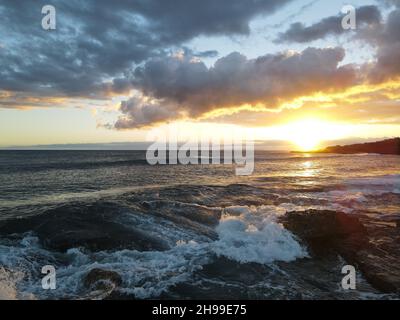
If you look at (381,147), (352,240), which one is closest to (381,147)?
(381,147)

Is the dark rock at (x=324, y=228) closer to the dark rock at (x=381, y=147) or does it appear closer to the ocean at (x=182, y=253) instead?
the ocean at (x=182, y=253)

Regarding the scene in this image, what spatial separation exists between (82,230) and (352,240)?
545 inches

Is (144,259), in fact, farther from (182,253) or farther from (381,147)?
(381,147)

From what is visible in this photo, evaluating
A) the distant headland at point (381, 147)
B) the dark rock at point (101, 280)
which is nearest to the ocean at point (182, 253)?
the dark rock at point (101, 280)

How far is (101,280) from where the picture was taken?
10.6 m

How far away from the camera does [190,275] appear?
11.5 metres

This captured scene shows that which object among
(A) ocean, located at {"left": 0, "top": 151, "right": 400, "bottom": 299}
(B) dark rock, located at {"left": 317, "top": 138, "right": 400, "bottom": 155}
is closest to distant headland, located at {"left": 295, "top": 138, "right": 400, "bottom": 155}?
(B) dark rock, located at {"left": 317, "top": 138, "right": 400, "bottom": 155}

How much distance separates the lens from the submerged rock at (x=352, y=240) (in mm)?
12492

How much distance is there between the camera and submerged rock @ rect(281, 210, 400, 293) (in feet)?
41.0

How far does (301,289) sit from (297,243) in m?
4.36

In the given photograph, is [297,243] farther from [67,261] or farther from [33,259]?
[33,259]

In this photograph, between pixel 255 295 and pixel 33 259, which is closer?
pixel 255 295
